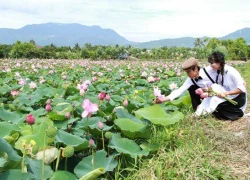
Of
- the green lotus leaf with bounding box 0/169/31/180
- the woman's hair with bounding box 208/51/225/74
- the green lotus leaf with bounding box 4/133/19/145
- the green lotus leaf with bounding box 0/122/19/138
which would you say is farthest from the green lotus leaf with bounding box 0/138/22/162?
the woman's hair with bounding box 208/51/225/74

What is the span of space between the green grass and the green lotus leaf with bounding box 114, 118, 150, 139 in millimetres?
215

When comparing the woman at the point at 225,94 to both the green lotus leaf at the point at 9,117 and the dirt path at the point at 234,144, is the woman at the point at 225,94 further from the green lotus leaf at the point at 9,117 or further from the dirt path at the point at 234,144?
the green lotus leaf at the point at 9,117

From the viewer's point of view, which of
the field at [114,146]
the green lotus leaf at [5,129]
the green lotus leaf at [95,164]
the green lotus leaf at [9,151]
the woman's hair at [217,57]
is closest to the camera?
the green lotus leaf at [9,151]

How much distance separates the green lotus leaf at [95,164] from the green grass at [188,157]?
280 millimetres

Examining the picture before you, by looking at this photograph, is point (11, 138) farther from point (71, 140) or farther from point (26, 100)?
point (26, 100)

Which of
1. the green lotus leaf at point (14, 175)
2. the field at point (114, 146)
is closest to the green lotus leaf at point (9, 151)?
the field at point (114, 146)

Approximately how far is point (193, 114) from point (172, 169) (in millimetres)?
1779

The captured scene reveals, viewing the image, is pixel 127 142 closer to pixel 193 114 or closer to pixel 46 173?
pixel 46 173

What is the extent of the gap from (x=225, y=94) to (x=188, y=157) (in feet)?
4.99

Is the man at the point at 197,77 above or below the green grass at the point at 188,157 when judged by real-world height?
above

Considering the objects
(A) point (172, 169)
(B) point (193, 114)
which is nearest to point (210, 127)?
(B) point (193, 114)

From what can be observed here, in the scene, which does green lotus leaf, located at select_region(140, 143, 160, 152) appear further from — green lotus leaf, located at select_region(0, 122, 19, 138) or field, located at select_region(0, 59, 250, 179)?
green lotus leaf, located at select_region(0, 122, 19, 138)

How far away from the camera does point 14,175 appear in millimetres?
1844

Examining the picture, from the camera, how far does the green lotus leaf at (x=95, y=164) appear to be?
7.50 feet
